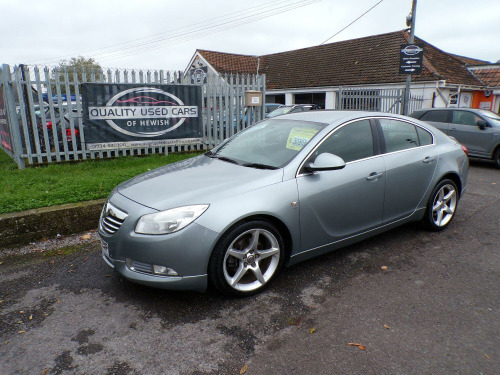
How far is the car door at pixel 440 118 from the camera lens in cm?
1064

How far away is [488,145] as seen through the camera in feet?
32.0

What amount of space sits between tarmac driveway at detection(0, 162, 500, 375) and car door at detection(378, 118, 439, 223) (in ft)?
1.81

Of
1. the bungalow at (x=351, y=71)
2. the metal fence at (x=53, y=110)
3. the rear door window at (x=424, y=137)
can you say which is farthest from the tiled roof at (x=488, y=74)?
the rear door window at (x=424, y=137)

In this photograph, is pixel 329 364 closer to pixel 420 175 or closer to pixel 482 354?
pixel 482 354

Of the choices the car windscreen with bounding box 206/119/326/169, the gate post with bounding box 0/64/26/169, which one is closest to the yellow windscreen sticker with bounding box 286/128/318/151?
the car windscreen with bounding box 206/119/326/169

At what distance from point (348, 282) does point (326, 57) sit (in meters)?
24.7

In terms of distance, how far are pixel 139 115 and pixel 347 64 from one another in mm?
18610

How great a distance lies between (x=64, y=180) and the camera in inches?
241

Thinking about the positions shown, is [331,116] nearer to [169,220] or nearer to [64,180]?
[169,220]

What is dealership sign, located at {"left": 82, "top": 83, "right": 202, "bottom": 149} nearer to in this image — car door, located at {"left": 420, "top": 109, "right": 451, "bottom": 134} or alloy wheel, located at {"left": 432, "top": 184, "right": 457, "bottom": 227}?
alloy wheel, located at {"left": 432, "top": 184, "right": 457, "bottom": 227}

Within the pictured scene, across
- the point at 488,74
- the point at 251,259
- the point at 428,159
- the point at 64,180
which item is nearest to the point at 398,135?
the point at 428,159

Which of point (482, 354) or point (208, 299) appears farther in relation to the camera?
point (208, 299)

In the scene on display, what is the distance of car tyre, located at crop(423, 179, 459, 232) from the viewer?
4652 millimetres

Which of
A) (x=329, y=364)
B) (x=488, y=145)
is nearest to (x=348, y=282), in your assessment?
(x=329, y=364)
